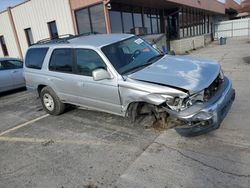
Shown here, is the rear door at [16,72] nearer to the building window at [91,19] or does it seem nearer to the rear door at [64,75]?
the building window at [91,19]

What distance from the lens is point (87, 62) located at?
187 inches

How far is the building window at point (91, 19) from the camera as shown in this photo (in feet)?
36.4

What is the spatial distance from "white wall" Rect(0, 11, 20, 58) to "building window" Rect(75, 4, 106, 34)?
7.49m

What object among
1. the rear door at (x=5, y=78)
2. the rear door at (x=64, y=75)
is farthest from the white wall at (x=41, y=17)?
the rear door at (x=64, y=75)

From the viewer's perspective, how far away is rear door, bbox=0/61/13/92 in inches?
363

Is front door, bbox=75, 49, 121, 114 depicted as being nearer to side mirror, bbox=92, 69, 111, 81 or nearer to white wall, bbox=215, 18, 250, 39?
side mirror, bbox=92, 69, 111, 81

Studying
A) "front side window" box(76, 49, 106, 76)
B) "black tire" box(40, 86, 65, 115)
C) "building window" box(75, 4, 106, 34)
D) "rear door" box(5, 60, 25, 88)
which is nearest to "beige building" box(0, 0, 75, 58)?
"building window" box(75, 4, 106, 34)

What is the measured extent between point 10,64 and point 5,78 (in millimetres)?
725

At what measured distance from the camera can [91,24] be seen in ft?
38.1

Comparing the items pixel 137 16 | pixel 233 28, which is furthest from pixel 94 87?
pixel 233 28

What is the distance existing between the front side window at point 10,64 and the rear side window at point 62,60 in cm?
493

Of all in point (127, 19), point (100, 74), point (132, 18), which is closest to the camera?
point (100, 74)

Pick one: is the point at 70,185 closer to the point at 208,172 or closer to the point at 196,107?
the point at 208,172

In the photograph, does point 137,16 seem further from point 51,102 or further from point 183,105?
point 183,105
